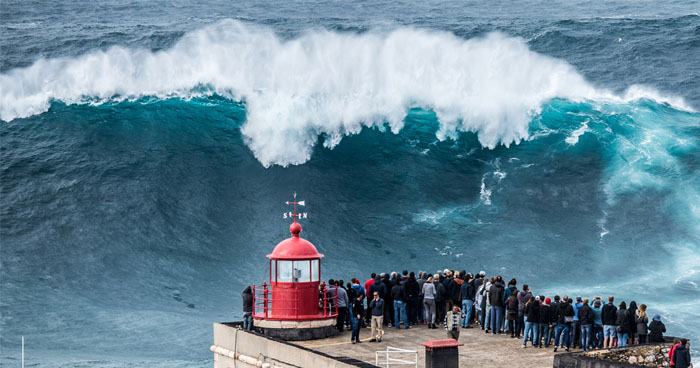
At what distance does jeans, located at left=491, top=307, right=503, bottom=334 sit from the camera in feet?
68.7

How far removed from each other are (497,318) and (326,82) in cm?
Answer: 1994

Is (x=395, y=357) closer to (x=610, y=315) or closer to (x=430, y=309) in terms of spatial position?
(x=430, y=309)

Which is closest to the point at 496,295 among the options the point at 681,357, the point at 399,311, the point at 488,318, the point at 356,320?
the point at 488,318

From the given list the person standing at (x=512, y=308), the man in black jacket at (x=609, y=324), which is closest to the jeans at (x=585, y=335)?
the man in black jacket at (x=609, y=324)

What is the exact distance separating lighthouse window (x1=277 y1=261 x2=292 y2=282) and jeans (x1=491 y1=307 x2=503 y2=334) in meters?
3.80

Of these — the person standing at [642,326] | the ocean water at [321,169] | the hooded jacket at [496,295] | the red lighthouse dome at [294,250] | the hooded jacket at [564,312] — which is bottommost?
the person standing at [642,326]

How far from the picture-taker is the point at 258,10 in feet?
197

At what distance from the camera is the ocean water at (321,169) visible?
28.3 m

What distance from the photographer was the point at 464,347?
776 inches

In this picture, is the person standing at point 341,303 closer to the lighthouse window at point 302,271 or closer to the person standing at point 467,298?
the lighthouse window at point 302,271

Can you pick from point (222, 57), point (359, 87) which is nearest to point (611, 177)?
point (359, 87)

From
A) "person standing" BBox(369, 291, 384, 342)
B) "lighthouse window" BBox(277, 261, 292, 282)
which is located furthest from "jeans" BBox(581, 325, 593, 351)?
"lighthouse window" BBox(277, 261, 292, 282)

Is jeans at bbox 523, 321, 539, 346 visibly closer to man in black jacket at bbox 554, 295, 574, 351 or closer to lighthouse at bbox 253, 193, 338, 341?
man in black jacket at bbox 554, 295, 574, 351

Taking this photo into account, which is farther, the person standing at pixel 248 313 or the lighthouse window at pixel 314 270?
the person standing at pixel 248 313
